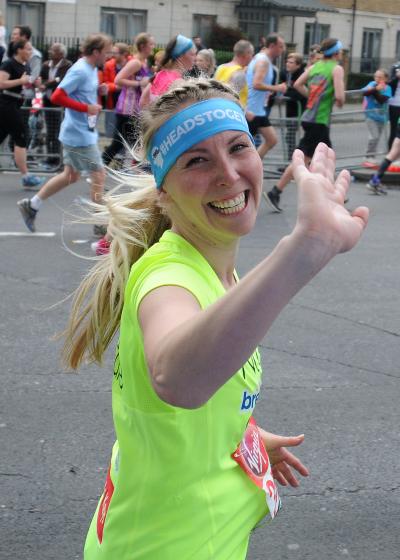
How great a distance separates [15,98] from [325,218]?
469 inches

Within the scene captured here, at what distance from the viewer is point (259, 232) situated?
1020 cm

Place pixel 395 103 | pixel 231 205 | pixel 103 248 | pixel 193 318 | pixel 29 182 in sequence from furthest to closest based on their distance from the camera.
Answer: pixel 395 103 → pixel 29 182 → pixel 103 248 → pixel 231 205 → pixel 193 318

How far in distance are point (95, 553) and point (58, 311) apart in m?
4.83

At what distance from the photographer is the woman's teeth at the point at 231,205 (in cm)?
203

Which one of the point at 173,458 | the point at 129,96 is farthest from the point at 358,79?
the point at 173,458

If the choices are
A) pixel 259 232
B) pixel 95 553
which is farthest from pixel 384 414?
pixel 259 232

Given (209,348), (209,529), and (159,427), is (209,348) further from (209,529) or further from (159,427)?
(209,529)

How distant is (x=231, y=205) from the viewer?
6.67 feet

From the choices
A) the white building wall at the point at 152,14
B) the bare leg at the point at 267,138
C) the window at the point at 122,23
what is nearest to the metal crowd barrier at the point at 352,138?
the bare leg at the point at 267,138

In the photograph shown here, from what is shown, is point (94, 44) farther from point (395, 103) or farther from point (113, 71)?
point (113, 71)

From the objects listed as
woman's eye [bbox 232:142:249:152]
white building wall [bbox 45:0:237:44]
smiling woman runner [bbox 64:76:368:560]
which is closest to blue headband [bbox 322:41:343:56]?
smiling woman runner [bbox 64:76:368:560]

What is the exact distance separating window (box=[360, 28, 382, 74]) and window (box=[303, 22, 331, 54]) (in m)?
2.24

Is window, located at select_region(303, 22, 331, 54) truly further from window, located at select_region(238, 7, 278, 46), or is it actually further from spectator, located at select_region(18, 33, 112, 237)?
spectator, located at select_region(18, 33, 112, 237)

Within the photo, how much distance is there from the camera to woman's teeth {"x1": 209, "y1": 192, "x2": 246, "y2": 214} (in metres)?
2.03
